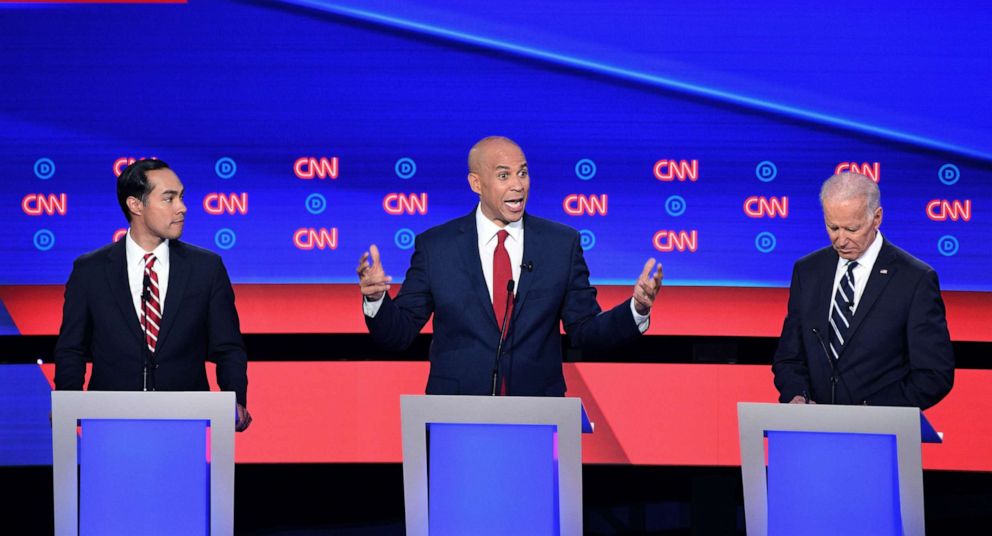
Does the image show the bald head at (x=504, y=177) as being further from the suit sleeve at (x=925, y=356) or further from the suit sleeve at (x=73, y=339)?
the suit sleeve at (x=73, y=339)

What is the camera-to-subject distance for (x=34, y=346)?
474cm

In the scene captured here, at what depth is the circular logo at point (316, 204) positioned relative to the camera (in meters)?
4.63

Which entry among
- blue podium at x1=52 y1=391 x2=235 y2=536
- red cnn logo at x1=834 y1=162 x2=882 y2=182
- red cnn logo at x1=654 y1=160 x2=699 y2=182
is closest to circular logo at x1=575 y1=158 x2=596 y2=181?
red cnn logo at x1=654 y1=160 x2=699 y2=182

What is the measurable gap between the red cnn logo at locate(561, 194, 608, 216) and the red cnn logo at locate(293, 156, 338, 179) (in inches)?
38.2

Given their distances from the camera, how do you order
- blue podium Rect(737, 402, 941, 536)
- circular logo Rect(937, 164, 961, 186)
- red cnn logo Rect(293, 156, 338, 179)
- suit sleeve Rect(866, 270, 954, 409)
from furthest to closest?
1. red cnn logo Rect(293, 156, 338, 179)
2. circular logo Rect(937, 164, 961, 186)
3. suit sleeve Rect(866, 270, 954, 409)
4. blue podium Rect(737, 402, 941, 536)

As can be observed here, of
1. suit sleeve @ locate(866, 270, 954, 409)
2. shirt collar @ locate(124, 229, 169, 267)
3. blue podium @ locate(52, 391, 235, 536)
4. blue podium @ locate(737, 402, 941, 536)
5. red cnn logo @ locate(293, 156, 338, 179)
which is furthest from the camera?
red cnn logo @ locate(293, 156, 338, 179)

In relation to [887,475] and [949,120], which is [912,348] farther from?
[949,120]

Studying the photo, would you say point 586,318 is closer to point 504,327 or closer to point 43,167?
point 504,327

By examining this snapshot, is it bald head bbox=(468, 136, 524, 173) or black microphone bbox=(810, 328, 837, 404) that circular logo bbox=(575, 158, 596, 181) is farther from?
black microphone bbox=(810, 328, 837, 404)

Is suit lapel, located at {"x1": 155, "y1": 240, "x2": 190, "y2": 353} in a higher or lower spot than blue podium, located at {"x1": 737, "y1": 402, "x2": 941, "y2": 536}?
higher

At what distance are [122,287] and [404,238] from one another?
61.1 inches

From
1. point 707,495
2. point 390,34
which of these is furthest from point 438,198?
point 707,495

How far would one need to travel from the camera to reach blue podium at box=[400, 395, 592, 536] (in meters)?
2.30

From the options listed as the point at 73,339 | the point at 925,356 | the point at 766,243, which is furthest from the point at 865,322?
the point at 73,339
